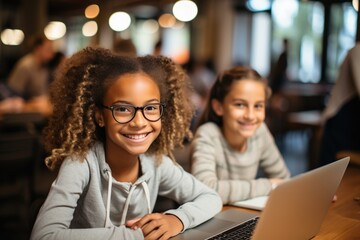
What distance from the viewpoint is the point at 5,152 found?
10.6 feet

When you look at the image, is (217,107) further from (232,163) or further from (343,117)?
(343,117)

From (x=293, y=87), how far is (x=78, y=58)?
8.75 m

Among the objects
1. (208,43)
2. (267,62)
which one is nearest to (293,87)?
(267,62)

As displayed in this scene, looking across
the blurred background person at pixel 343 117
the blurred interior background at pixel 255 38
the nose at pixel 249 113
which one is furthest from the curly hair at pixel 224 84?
the blurred interior background at pixel 255 38

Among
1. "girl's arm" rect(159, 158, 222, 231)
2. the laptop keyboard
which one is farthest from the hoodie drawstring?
the laptop keyboard

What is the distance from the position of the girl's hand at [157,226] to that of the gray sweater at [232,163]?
0.44 meters

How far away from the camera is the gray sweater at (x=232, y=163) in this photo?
6.30ft

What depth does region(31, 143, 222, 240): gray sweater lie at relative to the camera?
137cm

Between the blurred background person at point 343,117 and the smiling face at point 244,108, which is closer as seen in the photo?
the smiling face at point 244,108

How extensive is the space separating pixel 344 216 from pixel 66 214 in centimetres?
93

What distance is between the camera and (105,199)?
159cm

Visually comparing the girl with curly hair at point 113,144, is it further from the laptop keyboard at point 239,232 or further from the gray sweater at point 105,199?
the laptop keyboard at point 239,232

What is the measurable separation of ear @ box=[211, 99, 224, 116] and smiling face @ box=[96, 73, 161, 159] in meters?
0.71

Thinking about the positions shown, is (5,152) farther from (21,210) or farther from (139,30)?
(139,30)
